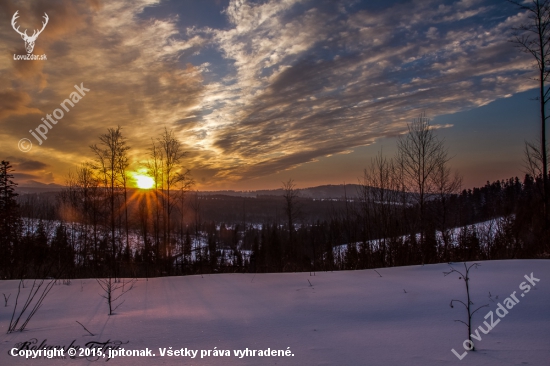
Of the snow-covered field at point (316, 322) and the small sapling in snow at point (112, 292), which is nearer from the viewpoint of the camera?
the snow-covered field at point (316, 322)

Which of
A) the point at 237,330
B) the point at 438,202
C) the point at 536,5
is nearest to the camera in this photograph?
the point at 237,330

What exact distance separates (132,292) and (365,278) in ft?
13.5

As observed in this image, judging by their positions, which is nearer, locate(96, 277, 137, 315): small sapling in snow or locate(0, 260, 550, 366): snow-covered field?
locate(0, 260, 550, 366): snow-covered field

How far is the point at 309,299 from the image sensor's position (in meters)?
4.23

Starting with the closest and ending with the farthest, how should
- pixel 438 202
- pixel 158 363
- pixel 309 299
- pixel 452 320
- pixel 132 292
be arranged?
1. pixel 158 363
2. pixel 452 320
3. pixel 309 299
4. pixel 132 292
5. pixel 438 202

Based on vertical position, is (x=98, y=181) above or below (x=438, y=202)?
above

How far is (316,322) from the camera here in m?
3.25

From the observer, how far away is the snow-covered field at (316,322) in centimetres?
231

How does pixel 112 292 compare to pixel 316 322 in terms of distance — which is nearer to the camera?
pixel 316 322

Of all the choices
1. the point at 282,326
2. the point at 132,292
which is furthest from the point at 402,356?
the point at 132,292

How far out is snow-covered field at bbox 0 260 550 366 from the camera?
231cm

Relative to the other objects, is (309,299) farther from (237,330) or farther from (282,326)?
(237,330)

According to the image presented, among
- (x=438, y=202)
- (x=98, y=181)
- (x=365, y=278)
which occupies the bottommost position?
(x=365, y=278)

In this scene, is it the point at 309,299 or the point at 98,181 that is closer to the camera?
the point at 309,299
